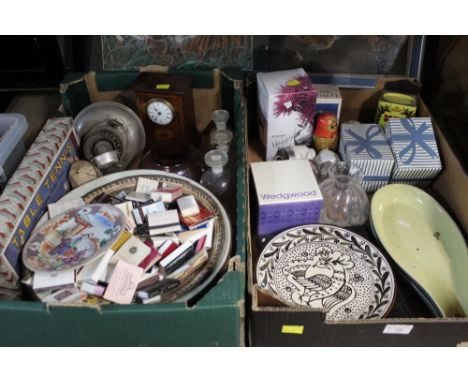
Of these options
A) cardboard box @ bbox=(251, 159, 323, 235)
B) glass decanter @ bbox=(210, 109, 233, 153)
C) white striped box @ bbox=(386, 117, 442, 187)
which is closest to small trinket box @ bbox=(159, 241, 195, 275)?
cardboard box @ bbox=(251, 159, 323, 235)

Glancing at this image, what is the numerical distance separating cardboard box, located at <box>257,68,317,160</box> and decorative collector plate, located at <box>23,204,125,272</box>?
0.50m

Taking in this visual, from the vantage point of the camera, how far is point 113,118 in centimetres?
117

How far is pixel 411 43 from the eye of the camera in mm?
1200

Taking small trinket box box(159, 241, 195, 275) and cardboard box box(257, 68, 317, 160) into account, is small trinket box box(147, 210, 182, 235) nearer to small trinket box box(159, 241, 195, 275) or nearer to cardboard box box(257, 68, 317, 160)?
small trinket box box(159, 241, 195, 275)

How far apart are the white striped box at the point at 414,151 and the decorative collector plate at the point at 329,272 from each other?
249 mm

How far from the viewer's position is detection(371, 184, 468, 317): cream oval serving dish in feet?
2.96

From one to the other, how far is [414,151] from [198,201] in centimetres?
61

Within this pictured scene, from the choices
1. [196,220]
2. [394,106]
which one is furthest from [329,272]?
[394,106]

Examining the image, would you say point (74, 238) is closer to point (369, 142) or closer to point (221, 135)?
point (221, 135)

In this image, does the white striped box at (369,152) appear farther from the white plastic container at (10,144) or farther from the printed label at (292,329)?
the white plastic container at (10,144)

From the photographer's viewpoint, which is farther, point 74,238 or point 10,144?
point 10,144

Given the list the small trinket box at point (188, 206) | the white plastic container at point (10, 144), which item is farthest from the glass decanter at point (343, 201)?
the white plastic container at point (10, 144)

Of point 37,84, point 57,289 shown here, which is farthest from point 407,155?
point 37,84

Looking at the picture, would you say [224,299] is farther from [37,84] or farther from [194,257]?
[37,84]
